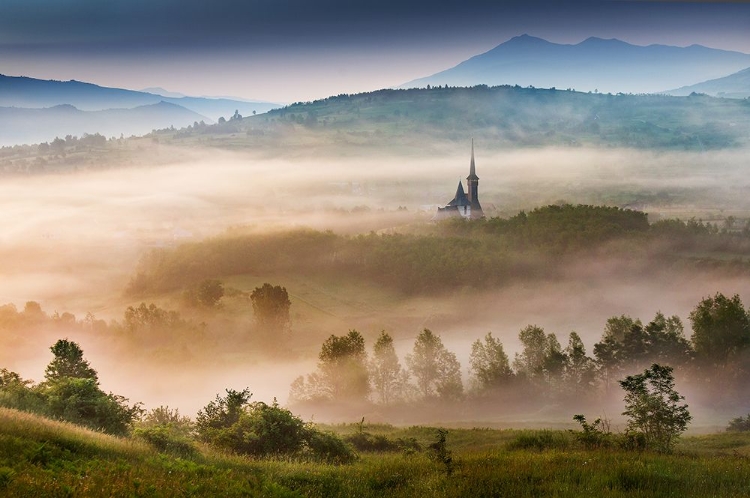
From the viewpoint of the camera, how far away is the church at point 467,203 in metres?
18.7

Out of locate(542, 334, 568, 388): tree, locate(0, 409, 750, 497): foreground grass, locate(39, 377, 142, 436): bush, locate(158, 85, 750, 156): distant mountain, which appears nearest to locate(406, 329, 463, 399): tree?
→ locate(542, 334, 568, 388): tree

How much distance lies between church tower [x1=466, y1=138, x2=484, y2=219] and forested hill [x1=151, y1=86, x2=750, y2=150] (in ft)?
4.63

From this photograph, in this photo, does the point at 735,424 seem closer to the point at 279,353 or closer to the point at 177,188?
the point at 279,353

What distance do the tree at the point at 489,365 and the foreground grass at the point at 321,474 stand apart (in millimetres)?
11292

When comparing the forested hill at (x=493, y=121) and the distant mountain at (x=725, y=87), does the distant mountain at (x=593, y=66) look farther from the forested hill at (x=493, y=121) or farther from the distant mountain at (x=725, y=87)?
the forested hill at (x=493, y=121)

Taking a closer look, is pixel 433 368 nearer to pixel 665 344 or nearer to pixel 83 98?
pixel 665 344

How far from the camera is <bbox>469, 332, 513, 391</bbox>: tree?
55.0 feet

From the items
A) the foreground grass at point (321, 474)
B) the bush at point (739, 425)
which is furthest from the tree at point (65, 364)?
the bush at point (739, 425)

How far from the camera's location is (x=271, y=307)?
13.9 meters

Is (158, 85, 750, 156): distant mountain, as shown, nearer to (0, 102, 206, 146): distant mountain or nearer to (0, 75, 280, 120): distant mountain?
(0, 102, 206, 146): distant mountain

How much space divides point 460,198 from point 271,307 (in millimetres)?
8050

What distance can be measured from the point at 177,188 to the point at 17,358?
17.1 feet

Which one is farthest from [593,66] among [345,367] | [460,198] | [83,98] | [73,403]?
[73,403]

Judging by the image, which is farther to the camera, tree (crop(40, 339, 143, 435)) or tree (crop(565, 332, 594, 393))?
tree (crop(565, 332, 594, 393))
